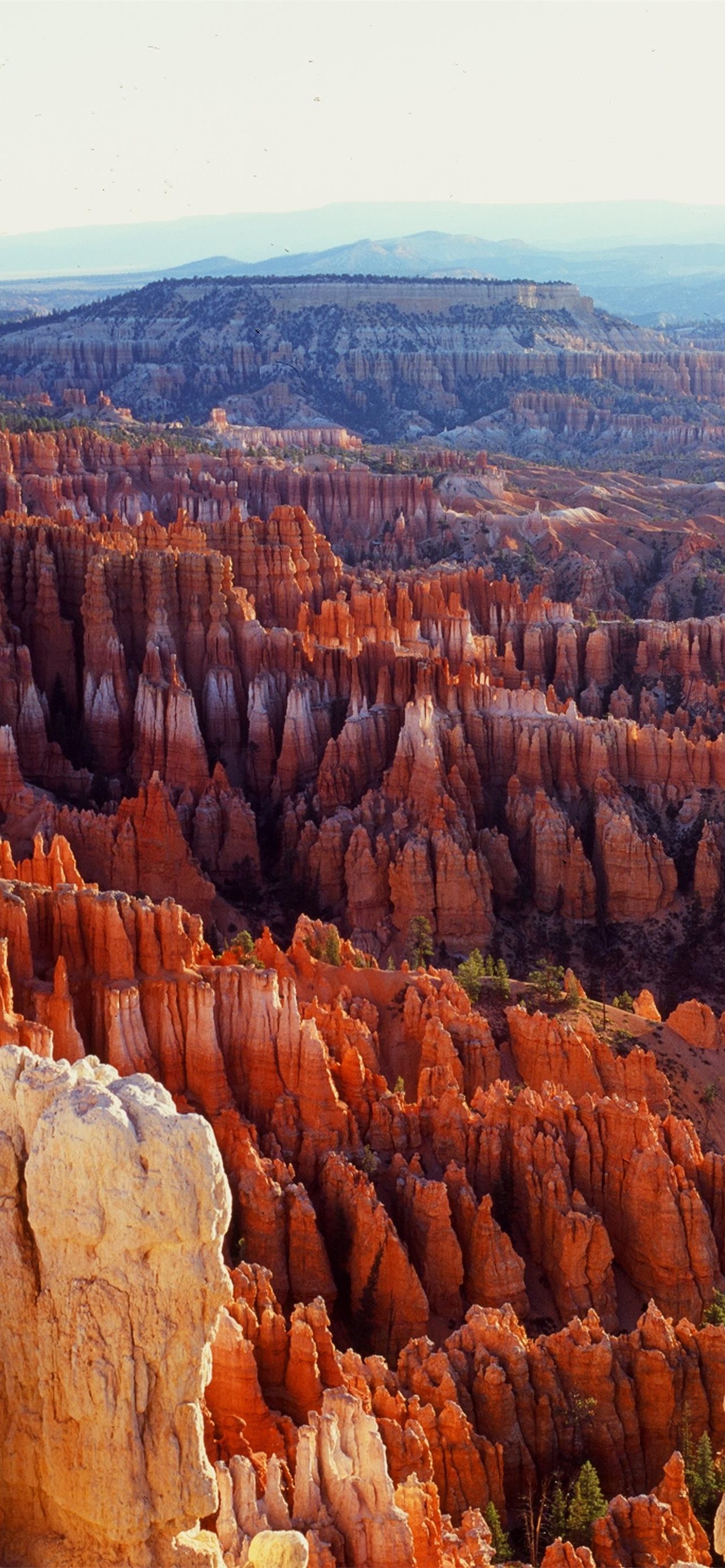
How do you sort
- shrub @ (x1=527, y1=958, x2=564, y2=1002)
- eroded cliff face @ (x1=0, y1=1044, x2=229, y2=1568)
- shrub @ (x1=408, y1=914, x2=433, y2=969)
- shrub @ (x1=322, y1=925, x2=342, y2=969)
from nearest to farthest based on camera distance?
eroded cliff face @ (x1=0, y1=1044, x2=229, y2=1568)
shrub @ (x1=527, y1=958, x2=564, y2=1002)
shrub @ (x1=322, y1=925, x2=342, y2=969)
shrub @ (x1=408, y1=914, x2=433, y2=969)

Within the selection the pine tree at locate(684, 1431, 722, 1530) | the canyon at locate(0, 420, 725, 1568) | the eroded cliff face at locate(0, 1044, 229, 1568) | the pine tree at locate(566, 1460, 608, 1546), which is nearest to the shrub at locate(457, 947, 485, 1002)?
the canyon at locate(0, 420, 725, 1568)

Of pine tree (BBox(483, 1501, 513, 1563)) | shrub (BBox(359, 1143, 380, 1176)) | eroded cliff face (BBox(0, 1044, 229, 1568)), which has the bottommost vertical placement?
pine tree (BBox(483, 1501, 513, 1563))

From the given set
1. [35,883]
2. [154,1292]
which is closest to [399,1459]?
[154,1292]

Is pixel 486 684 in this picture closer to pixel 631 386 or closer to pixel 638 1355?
pixel 638 1355

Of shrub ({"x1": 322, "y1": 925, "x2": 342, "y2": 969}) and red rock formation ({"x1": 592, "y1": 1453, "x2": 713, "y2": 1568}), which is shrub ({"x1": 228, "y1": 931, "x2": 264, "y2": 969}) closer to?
shrub ({"x1": 322, "y1": 925, "x2": 342, "y2": 969})

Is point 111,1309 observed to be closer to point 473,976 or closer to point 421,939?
point 473,976

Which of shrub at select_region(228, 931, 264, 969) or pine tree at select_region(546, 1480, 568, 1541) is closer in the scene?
pine tree at select_region(546, 1480, 568, 1541)
